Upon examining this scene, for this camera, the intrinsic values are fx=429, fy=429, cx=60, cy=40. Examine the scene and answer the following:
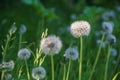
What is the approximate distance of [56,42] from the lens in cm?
185

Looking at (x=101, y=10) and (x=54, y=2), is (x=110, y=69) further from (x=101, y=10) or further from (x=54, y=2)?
(x=54, y=2)

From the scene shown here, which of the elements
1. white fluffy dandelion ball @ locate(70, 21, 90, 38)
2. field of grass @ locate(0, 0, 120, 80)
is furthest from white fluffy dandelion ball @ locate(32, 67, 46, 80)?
white fluffy dandelion ball @ locate(70, 21, 90, 38)

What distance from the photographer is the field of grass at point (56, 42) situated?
1.98 metres

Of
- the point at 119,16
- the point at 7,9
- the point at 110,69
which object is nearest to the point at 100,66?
the point at 110,69

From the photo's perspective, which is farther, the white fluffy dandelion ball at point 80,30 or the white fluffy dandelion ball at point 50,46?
the white fluffy dandelion ball at point 80,30

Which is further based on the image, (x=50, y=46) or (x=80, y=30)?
(x=80, y=30)

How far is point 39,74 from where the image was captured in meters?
1.83

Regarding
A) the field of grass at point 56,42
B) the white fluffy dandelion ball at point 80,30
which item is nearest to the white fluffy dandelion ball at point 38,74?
the field of grass at point 56,42

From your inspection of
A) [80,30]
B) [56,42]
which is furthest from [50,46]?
[80,30]

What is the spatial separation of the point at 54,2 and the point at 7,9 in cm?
118

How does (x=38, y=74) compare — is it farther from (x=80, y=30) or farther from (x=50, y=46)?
(x=80, y=30)

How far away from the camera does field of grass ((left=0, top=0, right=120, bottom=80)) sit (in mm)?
1984

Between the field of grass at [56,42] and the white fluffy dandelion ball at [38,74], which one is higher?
the field of grass at [56,42]

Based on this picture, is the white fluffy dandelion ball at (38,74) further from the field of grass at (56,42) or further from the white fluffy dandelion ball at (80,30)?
the white fluffy dandelion ball at (80,30)
